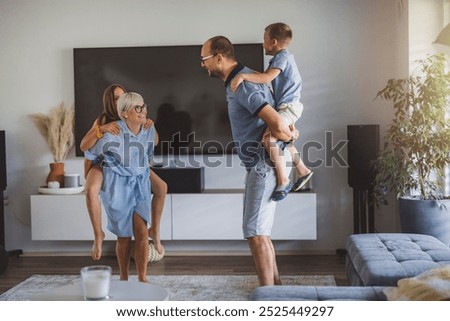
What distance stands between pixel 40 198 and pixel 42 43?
47.8 inches

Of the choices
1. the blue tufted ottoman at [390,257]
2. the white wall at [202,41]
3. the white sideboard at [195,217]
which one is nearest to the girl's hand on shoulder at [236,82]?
the blue tufted ottoman at [390,257]

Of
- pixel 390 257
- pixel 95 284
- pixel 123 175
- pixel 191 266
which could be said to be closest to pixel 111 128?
pixel 123 175

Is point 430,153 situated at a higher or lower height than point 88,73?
lower

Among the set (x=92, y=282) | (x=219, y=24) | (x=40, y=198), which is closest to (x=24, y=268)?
(x=40, y=198)

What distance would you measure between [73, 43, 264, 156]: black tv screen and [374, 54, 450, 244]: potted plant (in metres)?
1.31

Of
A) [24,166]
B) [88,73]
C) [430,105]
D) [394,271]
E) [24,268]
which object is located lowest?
[24,268]

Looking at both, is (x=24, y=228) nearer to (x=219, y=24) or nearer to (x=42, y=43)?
(x=42, y=43)

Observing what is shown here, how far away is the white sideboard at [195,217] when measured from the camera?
4570mm

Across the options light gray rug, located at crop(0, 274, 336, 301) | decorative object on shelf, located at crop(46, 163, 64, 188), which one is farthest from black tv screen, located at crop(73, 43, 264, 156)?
light gray rug, located at crop(0, 274, 336, 301)

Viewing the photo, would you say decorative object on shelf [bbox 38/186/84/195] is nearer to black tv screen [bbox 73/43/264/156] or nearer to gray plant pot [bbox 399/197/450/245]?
black tv screen [bbox 73/43/264/156]

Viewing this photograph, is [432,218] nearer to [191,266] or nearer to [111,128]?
[191,266]

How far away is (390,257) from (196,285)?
→ 4.35 ft

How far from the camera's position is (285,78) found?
11.2ft

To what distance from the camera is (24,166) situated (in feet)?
16.3
